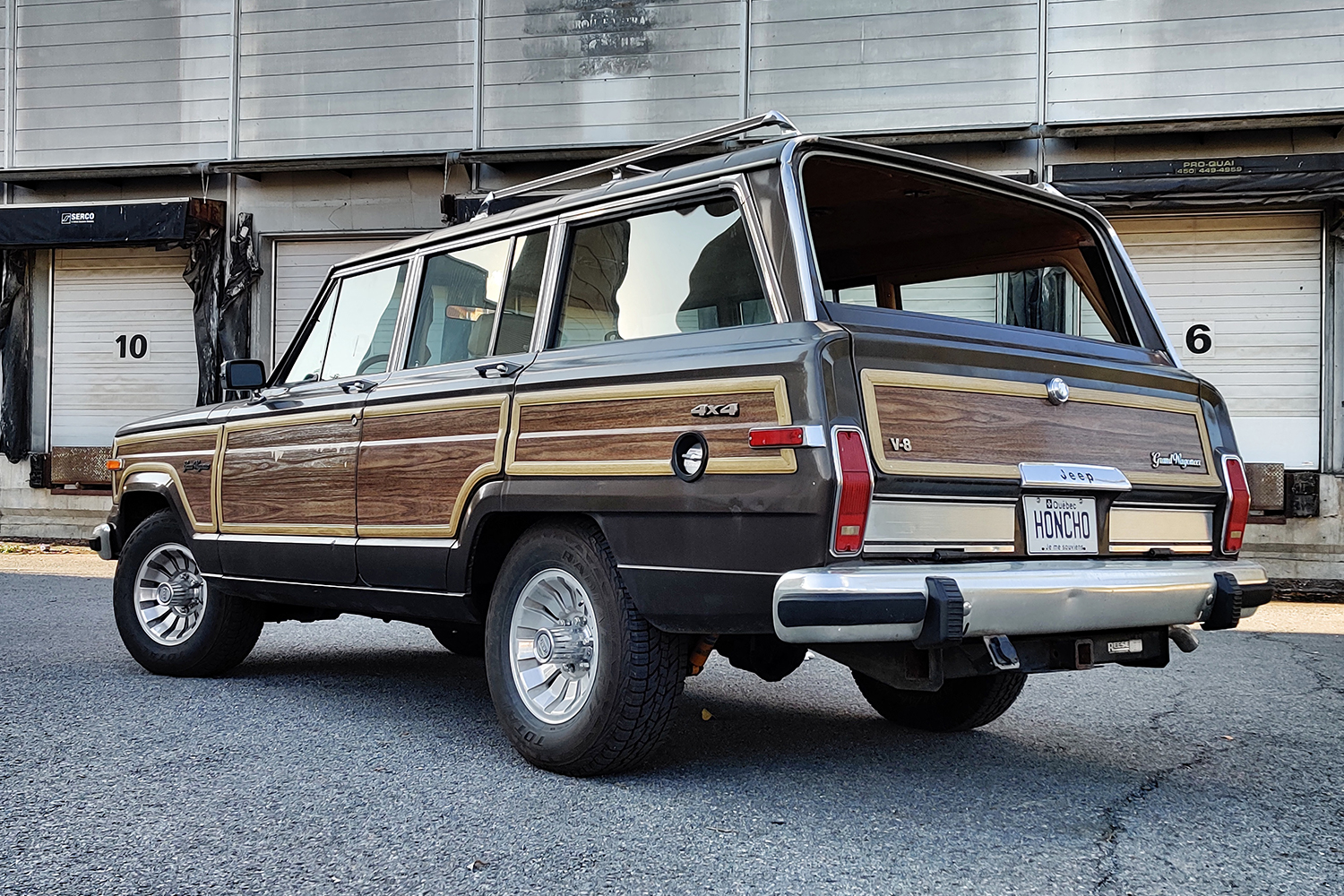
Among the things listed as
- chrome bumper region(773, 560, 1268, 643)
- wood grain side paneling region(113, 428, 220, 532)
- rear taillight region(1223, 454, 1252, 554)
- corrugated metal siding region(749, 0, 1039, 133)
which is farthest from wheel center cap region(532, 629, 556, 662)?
corrugated metal siding region(749, 0, 1039, 133)

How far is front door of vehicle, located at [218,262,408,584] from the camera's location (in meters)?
4.94

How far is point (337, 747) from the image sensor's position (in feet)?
14.5

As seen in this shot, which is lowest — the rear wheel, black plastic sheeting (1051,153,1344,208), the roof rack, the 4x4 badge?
the rear wheel

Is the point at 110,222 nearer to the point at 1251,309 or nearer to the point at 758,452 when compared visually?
the point at 1251,309

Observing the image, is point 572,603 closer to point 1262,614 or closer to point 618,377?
point 618,377

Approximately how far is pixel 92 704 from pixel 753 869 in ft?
10.9

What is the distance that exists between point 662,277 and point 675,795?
5.33ft

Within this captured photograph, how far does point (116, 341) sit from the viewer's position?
16000 mm

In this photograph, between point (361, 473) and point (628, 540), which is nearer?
point (628, 540)

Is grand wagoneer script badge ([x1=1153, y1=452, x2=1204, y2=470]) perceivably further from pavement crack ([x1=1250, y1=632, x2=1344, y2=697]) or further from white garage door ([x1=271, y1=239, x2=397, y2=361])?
white garage door ([x1=271, y1=239, x2=397, y2=361])

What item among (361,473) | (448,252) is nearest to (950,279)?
(448,252)

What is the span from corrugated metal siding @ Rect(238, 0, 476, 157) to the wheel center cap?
11458mm

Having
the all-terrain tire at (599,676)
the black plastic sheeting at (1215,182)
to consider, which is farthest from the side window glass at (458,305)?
the black plastic sheeting at (1215,182)

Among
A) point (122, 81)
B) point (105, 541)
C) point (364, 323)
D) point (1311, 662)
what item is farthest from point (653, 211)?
point (122, 81)
